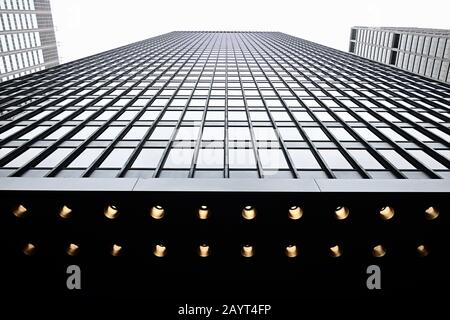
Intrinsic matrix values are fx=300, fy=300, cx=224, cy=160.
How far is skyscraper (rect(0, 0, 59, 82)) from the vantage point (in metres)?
81.2
